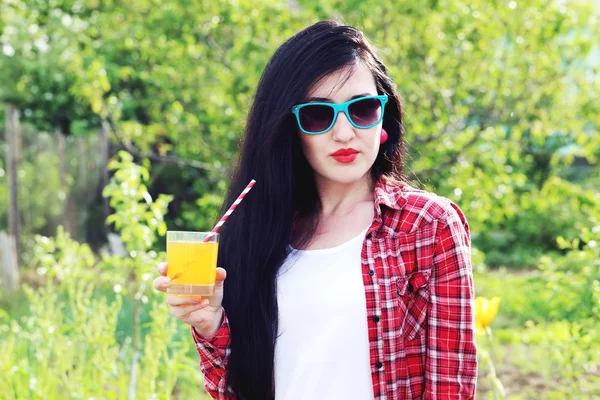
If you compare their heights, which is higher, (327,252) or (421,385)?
(327,252)

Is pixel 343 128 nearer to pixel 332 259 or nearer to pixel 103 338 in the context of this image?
pixel 332 259

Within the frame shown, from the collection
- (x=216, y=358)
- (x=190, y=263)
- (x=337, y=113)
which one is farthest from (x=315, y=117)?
(x=216, y=358)

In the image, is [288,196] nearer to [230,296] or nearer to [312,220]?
[312,220]

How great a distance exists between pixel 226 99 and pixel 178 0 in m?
0.68

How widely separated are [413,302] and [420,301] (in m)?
0.02

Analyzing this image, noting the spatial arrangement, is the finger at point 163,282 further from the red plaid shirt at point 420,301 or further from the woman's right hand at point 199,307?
the red plaid shirt at point 420,301

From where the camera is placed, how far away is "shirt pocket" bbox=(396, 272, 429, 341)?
59.4 inches

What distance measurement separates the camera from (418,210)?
1.54 meters

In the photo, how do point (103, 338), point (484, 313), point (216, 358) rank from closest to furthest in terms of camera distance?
1. point (216, 358)
2. point (484, 313)
3. point (103, 338)

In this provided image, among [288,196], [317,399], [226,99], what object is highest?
[226,99]

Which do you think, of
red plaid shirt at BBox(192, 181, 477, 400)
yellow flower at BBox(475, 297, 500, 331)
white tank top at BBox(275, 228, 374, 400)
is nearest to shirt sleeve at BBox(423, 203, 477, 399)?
red plaid shirt at BBox(192, 181, 477, 400)

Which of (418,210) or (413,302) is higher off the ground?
(418,210)

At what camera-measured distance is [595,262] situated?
2.59m

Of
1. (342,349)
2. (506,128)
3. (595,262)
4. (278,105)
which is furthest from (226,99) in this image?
(342,349)
